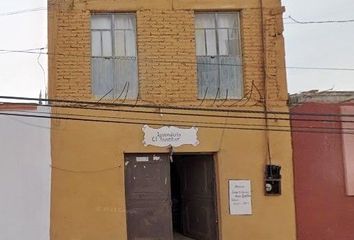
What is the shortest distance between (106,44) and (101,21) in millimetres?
505

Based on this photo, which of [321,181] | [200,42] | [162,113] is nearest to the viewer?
[162,113]

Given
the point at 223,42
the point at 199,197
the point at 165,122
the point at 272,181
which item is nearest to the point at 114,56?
the point at 165,122

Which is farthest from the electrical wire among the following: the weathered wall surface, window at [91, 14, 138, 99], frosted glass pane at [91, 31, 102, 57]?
frosted glass pane at [91, 31, 102, 57]

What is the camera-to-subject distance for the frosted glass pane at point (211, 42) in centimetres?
1155

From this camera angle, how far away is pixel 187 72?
11266 millimetres

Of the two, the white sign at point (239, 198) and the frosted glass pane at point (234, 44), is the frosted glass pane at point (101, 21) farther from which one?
the white sign at point (239, 198)

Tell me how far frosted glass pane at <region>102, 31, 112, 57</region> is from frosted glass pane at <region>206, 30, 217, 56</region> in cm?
210

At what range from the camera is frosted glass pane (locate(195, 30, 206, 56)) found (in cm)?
1148

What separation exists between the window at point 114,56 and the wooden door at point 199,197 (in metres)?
2.26

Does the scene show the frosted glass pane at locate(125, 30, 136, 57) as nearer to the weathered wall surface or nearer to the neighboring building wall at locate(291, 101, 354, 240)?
the weathered wall surface

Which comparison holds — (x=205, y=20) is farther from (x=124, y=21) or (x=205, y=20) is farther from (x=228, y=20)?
(x=124, y=21)

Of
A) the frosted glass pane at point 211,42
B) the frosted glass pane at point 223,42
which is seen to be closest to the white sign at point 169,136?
the frosted glass pane at point 211,42

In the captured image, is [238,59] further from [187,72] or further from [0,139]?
[0,139]

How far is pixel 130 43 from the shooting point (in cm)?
1131
